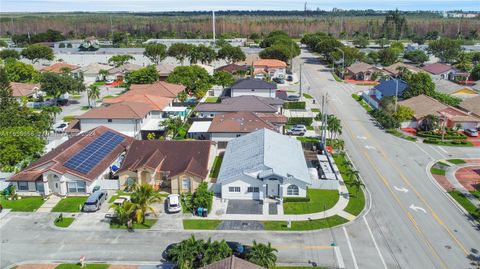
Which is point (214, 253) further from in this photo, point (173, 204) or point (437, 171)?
point (437, 171)

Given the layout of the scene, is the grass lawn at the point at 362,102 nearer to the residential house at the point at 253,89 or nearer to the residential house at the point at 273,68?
the residential house at the point at 253,89

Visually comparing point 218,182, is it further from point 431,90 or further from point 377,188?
point 431,90

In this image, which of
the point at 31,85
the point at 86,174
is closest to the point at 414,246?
the point at 86,174

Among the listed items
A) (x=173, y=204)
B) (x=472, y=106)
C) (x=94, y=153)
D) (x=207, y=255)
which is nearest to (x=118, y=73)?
(x=94, y=153)

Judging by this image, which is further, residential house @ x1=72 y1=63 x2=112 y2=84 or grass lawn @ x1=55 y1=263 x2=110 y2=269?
residential house @ x1=72 y1=63 x2=112 y2=84

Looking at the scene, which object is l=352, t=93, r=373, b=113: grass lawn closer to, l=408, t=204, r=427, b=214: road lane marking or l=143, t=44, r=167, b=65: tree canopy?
l=408, t=204, r=427, b=214: road lane marking

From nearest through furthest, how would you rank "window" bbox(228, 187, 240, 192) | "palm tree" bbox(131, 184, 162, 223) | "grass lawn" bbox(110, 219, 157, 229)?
"palm tree" bbox(131, 184, 162, 223), "grass lawn" bbox(110, 219, 157, 229), "window" bbox(228, 187, 240, 192)

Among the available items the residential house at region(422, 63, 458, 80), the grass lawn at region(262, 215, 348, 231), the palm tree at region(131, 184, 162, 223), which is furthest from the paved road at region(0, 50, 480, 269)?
the residential house at region(422, 63, 458, 80)
